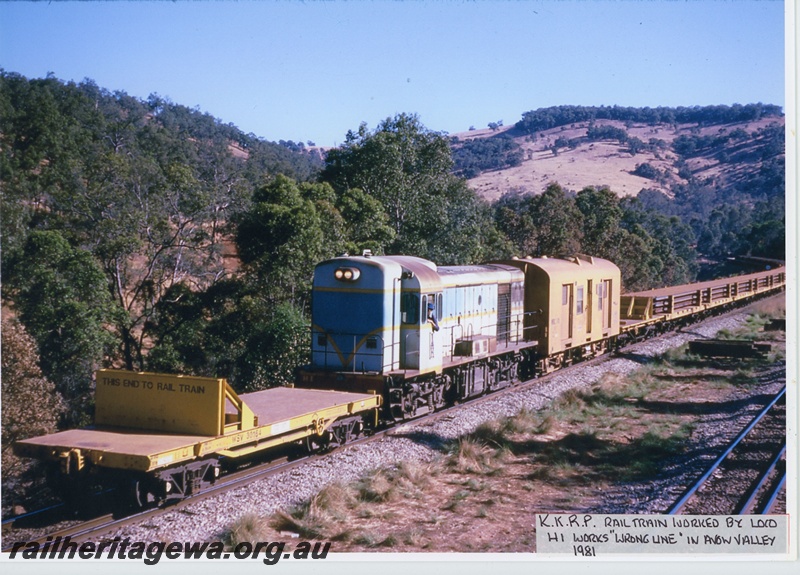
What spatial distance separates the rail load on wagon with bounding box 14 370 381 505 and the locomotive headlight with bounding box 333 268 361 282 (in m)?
3.51

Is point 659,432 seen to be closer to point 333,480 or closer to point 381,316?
point 381,316

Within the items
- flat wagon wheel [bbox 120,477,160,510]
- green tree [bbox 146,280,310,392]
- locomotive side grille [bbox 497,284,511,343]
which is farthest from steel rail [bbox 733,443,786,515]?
green tree [bbox 146,280,310,392]

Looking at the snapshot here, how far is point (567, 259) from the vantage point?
73.8ft

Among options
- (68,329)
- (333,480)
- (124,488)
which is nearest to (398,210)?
(68,329)

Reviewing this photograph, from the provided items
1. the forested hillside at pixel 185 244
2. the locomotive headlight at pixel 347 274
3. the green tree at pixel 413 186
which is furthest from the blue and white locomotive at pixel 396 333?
the green tree at pixel 413 186

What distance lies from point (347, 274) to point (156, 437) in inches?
209

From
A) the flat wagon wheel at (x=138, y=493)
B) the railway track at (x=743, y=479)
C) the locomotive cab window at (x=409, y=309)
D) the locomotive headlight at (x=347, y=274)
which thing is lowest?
the railway track at (x=743, y=479)

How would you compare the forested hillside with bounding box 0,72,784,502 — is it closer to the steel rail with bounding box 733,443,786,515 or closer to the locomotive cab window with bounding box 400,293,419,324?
the locomotive cab window with bounding box 400,293,419,324

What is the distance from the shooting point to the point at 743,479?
11164 millimetres

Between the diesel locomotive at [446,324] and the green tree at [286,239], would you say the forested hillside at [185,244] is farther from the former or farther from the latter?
the diesel locomotive at [446,324]

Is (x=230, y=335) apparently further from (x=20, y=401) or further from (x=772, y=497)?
(x=772, y=497)

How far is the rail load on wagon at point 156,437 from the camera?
8.53 m

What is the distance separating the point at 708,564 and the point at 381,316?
24.4 ft

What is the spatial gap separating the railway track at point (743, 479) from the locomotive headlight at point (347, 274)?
6.76 meters
